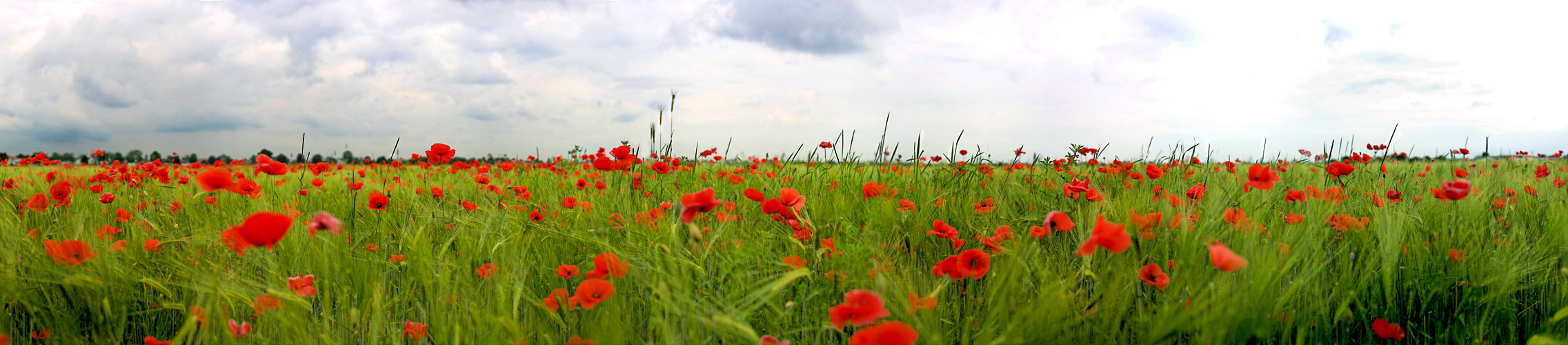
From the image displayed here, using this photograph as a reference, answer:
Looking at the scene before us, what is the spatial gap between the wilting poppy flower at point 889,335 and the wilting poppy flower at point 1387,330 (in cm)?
121

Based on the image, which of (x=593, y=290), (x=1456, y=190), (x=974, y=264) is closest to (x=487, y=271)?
(x=593, y=290)

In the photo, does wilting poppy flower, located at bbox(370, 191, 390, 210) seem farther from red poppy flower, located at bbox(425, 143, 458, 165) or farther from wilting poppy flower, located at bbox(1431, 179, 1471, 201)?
wilting poppy flower, located at bbox(1431, 179, 1471, 201)

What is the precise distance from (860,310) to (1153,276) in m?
0.72

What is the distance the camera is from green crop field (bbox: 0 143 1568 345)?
43.8 inches

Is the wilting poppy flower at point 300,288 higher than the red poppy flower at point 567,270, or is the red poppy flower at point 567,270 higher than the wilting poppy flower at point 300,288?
the red poppy flower at point 567,270

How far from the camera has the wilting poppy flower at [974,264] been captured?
4.15 feet

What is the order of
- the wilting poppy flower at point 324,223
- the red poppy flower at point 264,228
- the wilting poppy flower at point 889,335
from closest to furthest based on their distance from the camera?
the wilting poppy flower at point 889,335 → the red poppy flower at point 264,228 → the wilting poppy flower at point 324,223

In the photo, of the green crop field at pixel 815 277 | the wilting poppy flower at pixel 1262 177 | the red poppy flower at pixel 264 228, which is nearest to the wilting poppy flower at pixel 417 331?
the green crop field at pixel 815 277

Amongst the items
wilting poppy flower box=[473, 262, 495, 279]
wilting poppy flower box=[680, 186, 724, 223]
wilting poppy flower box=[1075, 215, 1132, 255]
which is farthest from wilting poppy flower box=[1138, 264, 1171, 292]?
wilting poppy flower box=[473, 262, 495, 279]

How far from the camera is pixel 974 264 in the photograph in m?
1.32

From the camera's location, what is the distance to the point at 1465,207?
7.20 ft

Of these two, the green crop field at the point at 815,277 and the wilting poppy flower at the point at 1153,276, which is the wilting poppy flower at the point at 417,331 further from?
the wilting poppy flower at the point at 1153,276

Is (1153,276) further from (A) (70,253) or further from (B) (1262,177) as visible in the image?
(A) (70,253)

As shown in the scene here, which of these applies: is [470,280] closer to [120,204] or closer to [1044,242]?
[1044,242]
